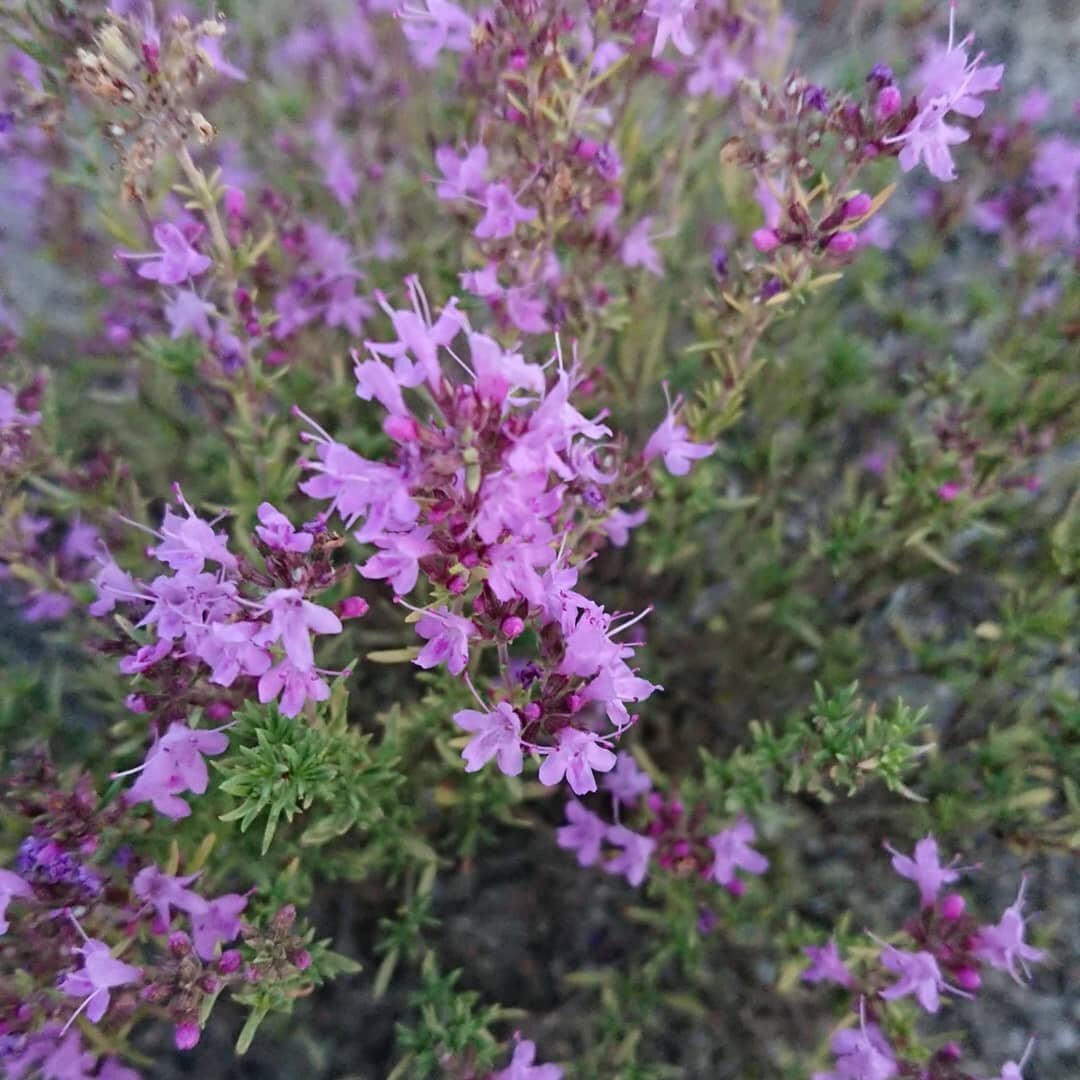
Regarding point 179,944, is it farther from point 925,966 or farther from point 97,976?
point 925,966

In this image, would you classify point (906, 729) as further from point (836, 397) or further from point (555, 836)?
point (836, 397)

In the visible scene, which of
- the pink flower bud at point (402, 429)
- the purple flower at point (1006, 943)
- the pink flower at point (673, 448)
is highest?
the pink flower at point (673, 448)

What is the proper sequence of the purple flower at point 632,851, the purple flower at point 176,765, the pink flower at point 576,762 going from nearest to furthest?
the pink flower at point 576,762 < the purple flower at point 176,765 < the purple flower at point 632,851

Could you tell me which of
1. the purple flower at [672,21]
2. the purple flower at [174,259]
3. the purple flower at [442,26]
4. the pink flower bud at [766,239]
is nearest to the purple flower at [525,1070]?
the pink flower bud at [766,239]

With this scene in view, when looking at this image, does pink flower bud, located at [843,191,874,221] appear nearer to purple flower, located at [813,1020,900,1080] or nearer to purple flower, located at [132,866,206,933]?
purple flower, located at [813,1020,900,1080]

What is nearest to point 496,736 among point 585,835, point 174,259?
point 585,835

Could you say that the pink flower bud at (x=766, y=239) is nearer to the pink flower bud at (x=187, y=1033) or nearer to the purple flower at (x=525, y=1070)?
the purple flower at (x=525, y=1070)
